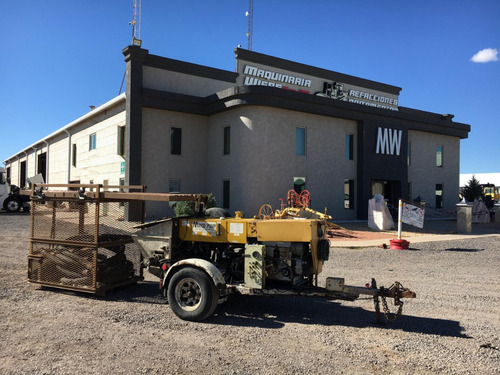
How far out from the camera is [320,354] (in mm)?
4434

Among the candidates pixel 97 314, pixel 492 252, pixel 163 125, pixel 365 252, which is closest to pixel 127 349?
pixel 97 314

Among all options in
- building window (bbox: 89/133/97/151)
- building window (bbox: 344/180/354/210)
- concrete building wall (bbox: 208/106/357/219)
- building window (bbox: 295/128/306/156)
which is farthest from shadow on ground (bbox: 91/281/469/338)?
building window (bbox: 89/133/97/151)

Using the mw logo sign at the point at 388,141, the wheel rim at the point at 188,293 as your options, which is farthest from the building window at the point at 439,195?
the wheel rim at the point at 188,293

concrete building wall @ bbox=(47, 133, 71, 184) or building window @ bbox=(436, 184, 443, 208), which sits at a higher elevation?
concrete building wall @ bbox=(47, 133, 71, 184)

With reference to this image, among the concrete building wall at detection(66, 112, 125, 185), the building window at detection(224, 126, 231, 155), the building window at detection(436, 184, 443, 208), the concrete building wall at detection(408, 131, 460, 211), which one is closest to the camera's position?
the building window at detection(224, 126, 231, 155)

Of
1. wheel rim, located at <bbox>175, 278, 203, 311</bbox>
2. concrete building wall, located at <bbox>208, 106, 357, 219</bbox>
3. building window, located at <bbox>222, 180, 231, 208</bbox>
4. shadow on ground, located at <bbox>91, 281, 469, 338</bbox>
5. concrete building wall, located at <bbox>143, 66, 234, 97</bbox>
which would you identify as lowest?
shadow on ground, located at <bbox>91, 281, 469, 338</bbox>

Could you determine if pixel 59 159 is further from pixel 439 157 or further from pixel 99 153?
pixel 439 157

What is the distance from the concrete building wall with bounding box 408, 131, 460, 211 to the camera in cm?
2658

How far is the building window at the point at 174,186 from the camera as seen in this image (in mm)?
21234

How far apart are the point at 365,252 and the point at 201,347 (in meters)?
8.92

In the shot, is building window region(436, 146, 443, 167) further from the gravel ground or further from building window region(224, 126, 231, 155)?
the gravel ground

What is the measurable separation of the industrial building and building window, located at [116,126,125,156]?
57 mm

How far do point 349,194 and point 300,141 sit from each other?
4.68 metres

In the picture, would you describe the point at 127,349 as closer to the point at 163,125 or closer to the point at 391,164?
the point at 163,125
